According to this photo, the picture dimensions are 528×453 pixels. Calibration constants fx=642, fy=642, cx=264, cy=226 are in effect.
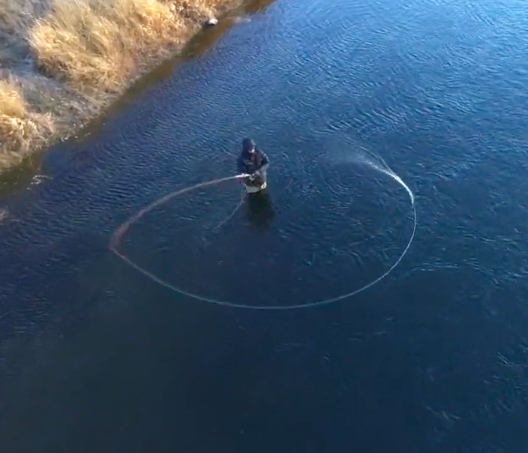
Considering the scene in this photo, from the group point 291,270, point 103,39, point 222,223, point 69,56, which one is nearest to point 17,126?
point 69,56

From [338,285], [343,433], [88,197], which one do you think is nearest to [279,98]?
[88,197]

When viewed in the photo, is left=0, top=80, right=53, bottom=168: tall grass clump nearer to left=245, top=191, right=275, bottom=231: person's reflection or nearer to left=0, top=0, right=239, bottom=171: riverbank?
left=0, top=0, right=239, bottom=171: riverbank

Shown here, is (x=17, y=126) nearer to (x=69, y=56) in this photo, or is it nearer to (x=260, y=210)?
(x=69, y=56)

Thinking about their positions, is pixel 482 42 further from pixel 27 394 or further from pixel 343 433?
pixel 27 394

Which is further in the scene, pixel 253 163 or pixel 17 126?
pixel 17 126

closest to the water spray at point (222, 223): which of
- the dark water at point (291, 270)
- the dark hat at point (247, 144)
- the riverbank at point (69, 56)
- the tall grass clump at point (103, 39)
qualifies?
the dark water at point (291, 270)
